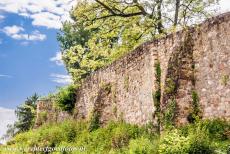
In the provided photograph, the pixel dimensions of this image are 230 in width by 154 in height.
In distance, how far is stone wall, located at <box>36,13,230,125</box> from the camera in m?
14.5

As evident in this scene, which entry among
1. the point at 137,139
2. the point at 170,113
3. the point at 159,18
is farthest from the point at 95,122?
the point at 159,18

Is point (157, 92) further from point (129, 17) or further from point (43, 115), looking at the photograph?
point (43, 115)

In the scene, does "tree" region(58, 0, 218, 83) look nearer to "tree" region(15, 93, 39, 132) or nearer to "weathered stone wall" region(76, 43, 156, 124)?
"weathered stone wall" region(76, 43, 156, 124)

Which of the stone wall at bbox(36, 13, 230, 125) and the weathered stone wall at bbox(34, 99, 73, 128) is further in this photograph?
the weathered stone wall at bbox(34, 99, 73, 128)

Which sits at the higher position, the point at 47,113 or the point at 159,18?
the point at 159,18

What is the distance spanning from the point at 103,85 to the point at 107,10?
6771mm

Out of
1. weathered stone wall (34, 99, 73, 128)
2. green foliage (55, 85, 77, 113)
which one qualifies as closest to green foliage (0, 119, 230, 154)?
green foliage (55, 85, 77, 113)

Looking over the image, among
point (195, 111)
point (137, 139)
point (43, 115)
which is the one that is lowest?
point (137, 139)

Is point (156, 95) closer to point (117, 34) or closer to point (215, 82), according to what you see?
point (215, 82)

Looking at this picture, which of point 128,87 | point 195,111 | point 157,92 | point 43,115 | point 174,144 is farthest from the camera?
point 43,115

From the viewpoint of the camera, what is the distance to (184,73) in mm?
15781

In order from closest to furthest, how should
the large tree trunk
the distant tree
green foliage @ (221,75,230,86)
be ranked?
green foliage @ (221,75,230,86) → the large tree trunk → the distant tree

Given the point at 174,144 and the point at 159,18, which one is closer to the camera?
the point at 174,144

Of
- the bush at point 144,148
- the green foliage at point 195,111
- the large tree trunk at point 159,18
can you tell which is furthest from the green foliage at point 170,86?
the large tree trunk at point 159,18
